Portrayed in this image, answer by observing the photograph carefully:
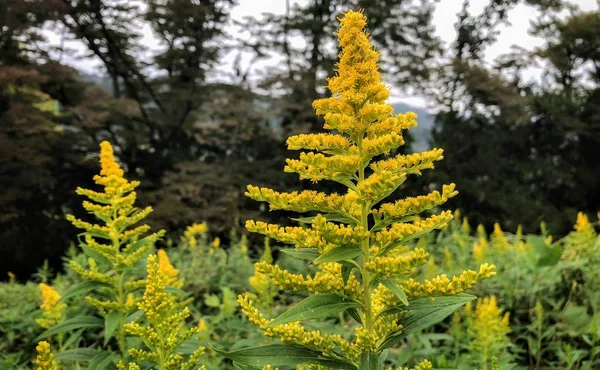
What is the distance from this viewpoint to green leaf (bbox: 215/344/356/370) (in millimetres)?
1339

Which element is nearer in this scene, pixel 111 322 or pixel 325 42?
pixel 111 322

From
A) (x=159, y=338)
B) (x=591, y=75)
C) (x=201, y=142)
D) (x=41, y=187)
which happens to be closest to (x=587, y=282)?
(x=159, y=338)

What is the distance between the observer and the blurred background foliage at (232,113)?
9836mm

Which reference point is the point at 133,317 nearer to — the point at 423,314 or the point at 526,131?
the point at 423,314

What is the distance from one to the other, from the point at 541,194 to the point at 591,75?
13.7ft

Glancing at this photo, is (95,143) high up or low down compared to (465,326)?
down

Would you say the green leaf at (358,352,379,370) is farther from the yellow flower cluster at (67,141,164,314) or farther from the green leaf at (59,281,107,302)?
the green leaf at (59,281,107,302)

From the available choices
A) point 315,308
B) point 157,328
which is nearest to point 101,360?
point 157,328

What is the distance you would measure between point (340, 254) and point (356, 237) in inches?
3.0

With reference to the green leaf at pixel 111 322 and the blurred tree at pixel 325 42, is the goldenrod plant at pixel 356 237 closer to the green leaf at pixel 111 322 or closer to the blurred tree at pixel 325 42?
the green leaf at pixel 111 322

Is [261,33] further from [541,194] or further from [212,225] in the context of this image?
[541,194]

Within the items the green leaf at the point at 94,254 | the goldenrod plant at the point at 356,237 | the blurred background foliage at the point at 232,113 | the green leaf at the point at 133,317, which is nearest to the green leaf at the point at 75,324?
the green leaf at the point at 133,317

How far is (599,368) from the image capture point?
275 centimetres

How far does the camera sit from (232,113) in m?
11.5
